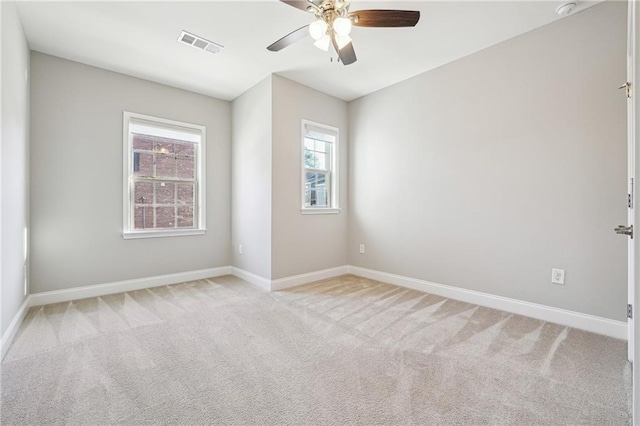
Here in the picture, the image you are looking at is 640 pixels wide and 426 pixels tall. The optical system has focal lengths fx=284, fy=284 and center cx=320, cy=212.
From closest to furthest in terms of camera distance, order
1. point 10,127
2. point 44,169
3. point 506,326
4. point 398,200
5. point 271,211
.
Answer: point 10,127 < point 506,326 < point 44,169 < point 271,211 < point 398,200

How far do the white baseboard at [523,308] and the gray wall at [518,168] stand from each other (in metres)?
0.06

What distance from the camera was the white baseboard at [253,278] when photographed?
3.60 meters

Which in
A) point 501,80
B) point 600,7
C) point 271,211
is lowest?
point 271,211

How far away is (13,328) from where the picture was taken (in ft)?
7.51

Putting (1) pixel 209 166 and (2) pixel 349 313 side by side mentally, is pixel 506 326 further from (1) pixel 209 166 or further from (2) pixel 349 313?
(1) pixel 209 166

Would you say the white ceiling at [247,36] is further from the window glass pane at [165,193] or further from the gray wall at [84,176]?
the window glass pane at [165,193]

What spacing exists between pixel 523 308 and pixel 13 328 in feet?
14.6

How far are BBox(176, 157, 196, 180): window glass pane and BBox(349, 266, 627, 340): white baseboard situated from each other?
3.18 metres

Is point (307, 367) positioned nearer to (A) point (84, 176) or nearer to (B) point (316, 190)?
(B) point (316, 190)

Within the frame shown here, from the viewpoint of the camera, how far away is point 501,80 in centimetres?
287

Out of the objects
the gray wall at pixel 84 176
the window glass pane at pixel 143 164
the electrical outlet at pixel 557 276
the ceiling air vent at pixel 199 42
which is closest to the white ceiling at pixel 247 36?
the ceiling air vent at pixel 199 42

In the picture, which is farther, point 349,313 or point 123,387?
point 349,313

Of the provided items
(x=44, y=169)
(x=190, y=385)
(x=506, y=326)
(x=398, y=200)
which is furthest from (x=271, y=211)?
(x=506, y=326)

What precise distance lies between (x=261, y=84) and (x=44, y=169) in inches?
102
